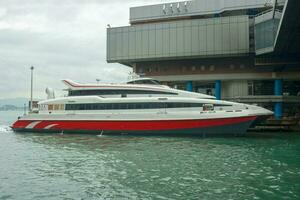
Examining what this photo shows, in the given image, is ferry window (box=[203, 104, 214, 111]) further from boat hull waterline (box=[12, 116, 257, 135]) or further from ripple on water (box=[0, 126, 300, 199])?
ripple on water (box=[0, 126, 300, 199])

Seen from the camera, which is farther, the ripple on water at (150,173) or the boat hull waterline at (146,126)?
the boat hull waterline at (146,126)

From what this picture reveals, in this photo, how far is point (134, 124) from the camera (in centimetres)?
3728

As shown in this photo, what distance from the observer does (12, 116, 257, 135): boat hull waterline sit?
34656 millimetres

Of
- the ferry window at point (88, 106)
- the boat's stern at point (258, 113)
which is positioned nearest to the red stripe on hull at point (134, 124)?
the boat's stern at point (258, 113)

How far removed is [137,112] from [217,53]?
849 inches

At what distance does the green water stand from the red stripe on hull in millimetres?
9220

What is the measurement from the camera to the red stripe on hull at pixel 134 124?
34750 mm

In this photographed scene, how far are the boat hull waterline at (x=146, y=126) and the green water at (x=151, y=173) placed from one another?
29.5 feet

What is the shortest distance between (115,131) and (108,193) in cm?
2499

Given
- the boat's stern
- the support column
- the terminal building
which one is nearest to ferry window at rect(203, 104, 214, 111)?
the boat's stern

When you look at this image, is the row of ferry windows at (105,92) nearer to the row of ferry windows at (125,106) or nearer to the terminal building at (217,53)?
the row of ferry windows at (125,106)

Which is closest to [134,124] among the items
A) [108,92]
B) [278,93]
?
[108,92]

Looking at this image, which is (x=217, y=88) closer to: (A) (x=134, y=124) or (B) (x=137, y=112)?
(B) (x=137, y=112)

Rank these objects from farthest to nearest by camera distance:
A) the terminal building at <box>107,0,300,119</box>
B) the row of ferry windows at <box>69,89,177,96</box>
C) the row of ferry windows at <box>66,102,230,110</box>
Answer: the terminal building at <box>107,0,300,119</box>, the row of ferry windows at <box>69,89,177,96</box>, the row of ferry windows at <box>66,102,230,110</box>
